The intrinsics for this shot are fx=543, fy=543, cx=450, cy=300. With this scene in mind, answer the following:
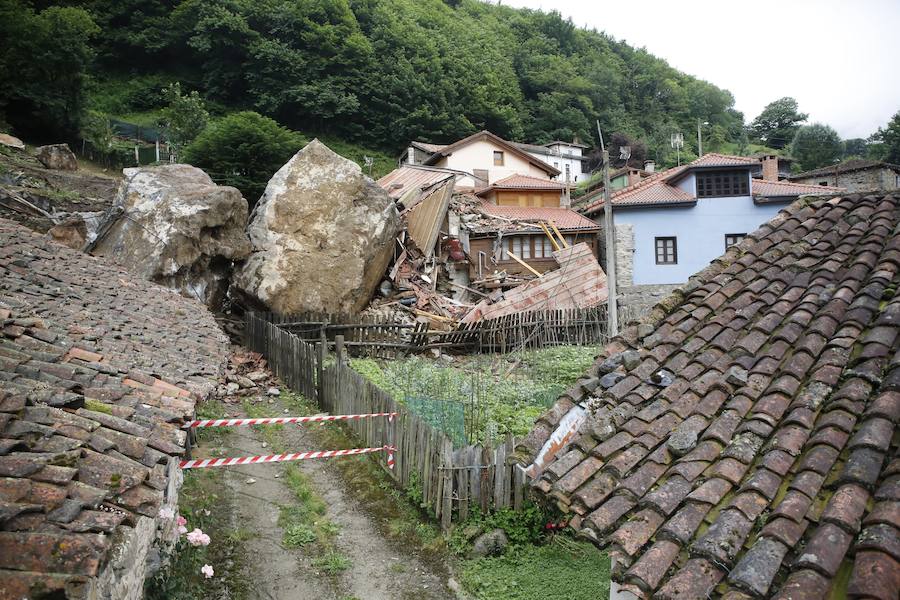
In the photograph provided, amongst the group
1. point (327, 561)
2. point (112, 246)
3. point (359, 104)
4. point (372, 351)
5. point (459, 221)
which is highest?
point (359, 104)

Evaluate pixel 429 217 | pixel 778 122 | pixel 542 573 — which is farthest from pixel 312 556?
pixel 778 122

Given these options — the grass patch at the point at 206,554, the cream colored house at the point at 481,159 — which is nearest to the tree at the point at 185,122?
the cream colored house at the point at 481,159

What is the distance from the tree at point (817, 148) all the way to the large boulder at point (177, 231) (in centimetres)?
5941

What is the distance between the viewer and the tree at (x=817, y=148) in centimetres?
5653

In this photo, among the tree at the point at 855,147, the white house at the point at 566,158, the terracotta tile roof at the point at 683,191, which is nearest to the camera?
the terracotta tile roof at the point at 683,191

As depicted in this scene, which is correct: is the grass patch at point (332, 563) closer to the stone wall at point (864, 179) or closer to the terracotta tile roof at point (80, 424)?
the terracotta tile roof at point (80, 424)

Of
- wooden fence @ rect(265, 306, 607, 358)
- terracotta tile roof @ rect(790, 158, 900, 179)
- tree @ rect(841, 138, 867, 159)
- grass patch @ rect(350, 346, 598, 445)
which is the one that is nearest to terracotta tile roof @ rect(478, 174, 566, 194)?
wooden fence @ rect(265, 306, 607, 358)

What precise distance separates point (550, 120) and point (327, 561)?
182ft

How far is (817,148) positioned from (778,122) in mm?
21971

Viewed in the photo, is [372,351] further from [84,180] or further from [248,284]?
[84,180]

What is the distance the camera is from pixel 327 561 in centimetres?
671

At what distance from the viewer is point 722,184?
25984 mm

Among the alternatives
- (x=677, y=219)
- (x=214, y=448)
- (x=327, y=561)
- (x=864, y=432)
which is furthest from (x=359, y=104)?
(x=864, y=432)

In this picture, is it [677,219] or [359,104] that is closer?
[677,219]
